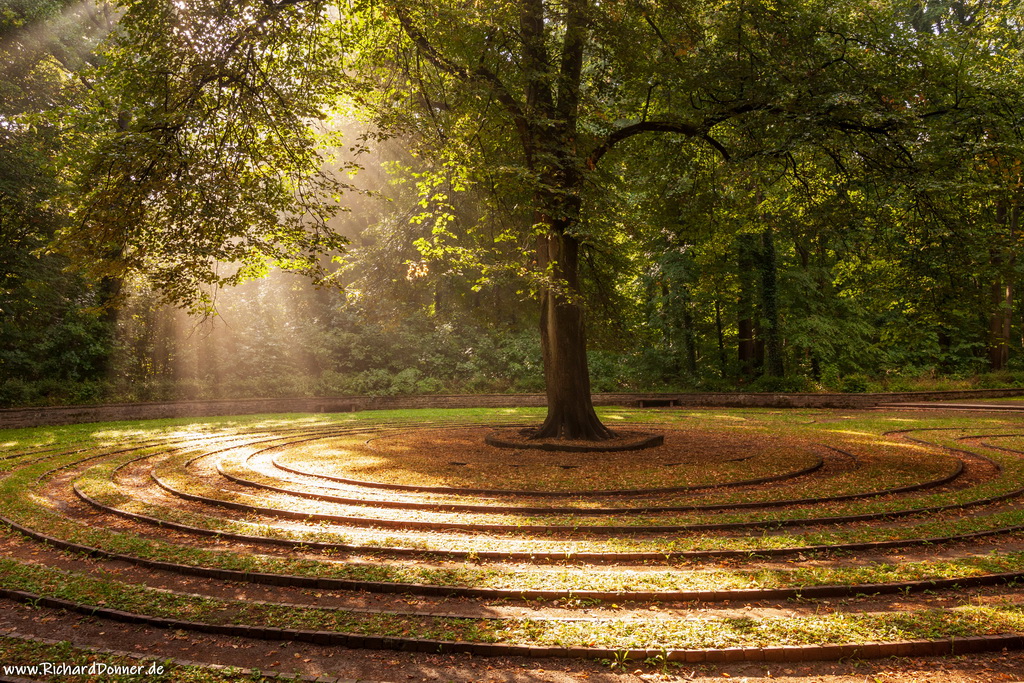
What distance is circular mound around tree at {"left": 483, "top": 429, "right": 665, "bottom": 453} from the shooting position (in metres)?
15.0

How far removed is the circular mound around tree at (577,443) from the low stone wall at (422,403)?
12560 mm

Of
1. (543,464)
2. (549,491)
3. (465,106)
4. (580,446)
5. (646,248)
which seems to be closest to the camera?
(549,491)

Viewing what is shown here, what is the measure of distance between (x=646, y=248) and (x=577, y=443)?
11.7 metres

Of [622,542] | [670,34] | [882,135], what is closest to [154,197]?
[622,542]

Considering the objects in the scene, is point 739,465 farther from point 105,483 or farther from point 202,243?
point 105,483

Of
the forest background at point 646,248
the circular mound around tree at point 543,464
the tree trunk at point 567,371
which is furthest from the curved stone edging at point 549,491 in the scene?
the tree trunk at point 567,371

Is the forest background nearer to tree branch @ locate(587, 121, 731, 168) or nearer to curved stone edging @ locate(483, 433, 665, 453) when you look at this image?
tree branch @ locate(587, 121, 731, 168)

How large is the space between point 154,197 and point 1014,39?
99.8 feet

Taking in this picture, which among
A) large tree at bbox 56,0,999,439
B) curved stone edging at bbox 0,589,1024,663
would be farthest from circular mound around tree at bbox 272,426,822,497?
curved stone edging at bbox 0,589,1024,663

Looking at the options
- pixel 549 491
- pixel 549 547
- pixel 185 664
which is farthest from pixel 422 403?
pixel 185 664

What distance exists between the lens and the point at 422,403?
30.0 meters

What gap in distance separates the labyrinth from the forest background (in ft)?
12.0

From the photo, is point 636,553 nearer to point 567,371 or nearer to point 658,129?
point 567,371

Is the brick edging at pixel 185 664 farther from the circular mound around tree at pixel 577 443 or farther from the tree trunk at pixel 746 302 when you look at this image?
the tree trunk at pixel 746 302
